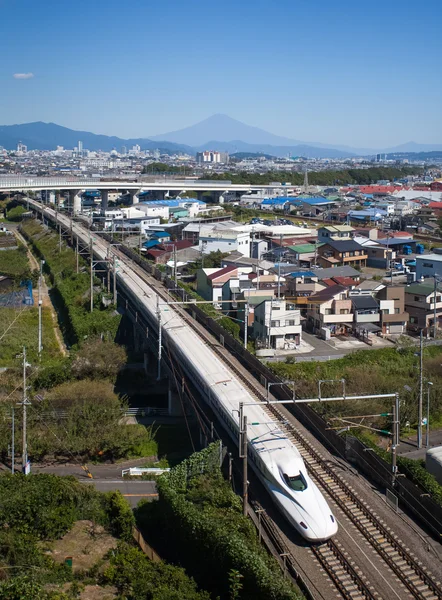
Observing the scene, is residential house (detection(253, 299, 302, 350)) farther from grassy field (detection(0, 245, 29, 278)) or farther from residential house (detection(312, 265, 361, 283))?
grassy field (detection(0, 245, 29, 278))

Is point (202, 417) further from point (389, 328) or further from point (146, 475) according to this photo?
point (389, 328)

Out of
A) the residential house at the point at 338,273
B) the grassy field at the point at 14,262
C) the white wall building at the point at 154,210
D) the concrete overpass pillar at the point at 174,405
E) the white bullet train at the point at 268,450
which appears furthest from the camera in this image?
the white wall building at the point at 154,210

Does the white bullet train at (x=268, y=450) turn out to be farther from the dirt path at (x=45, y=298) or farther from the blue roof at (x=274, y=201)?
the blue roof at (x=274, y=201)

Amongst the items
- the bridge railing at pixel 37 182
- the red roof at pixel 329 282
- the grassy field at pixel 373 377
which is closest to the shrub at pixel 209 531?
the grassy field at pixel 373 377

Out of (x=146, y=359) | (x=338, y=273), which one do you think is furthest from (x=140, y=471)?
(x=338, y=273)

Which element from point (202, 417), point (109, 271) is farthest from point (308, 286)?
point (202, 417)

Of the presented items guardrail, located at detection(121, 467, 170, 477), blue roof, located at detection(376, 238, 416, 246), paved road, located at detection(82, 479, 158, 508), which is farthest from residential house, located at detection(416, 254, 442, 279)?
paved road, located at detection(82, 479, 158, 508)

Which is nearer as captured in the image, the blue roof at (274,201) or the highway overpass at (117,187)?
the highway overpass at (117,187)
